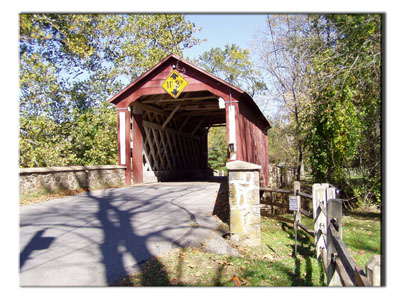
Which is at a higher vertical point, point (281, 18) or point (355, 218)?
point (281, 18)

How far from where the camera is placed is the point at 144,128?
11.3 metres

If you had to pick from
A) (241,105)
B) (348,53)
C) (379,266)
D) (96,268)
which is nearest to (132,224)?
(96,268)

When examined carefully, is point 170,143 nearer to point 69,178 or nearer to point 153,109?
point 153,109

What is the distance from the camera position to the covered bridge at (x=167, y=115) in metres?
9.51

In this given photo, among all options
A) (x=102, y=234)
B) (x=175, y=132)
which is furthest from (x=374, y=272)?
(x=175, y=132)

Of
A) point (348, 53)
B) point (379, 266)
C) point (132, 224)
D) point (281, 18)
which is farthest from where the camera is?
point (281, 18)

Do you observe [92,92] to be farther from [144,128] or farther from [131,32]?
[144,128]

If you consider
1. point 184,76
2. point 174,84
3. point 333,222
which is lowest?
point 333,222

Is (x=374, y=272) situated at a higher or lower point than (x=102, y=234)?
higher

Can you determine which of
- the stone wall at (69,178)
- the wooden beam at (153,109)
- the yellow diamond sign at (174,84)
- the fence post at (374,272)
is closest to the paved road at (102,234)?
the stone wall at (69,178)

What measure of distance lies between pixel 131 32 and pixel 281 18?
26.9ft

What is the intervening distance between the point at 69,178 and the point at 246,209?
5.09m

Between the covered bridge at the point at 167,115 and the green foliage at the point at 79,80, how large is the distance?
2.00 metres

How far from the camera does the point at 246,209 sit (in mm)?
4570
